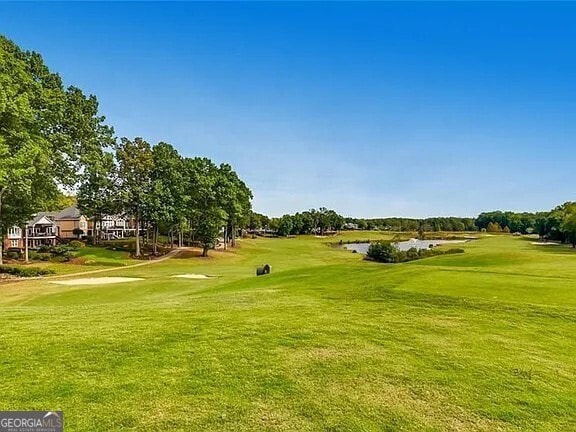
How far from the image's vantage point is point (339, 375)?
671 centimetres

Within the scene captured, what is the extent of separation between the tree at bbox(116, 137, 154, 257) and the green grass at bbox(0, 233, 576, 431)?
4436cm

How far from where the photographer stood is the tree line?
26531 mm

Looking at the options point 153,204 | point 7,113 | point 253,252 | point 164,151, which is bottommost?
point 253,252

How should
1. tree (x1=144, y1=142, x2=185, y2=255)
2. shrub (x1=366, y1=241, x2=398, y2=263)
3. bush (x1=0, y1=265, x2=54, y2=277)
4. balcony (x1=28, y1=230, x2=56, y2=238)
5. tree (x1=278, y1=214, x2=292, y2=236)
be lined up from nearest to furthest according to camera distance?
bush (x1=0, y1=265, x2=54, y2=277) → shrub (x1=366, y1=241, x2=398, y2=263) → tree (x1=144, y1=142, x2=185, y2=255) → balcony (x1=28, y1=230, x2=56, y2=238) → tree (x1=278, y1=214, x2=292, y2=236)

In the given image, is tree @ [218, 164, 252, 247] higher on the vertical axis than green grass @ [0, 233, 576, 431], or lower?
higher

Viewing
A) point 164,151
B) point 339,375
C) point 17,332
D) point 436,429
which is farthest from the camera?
point 164,151

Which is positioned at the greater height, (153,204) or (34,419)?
(153,204)

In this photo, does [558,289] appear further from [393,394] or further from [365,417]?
[365,417]

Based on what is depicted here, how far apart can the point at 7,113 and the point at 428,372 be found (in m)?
27.5

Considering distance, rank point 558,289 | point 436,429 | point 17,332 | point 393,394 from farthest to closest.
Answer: point 558,289 → point 17,332 → point 393,394 → point 436,429

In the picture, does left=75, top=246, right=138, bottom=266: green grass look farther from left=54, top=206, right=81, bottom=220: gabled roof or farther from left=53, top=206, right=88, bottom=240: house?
left=54, top=206, right=81, bottom=220: gabled roof

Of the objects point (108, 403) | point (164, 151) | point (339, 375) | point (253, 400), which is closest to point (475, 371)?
point (339, 375)

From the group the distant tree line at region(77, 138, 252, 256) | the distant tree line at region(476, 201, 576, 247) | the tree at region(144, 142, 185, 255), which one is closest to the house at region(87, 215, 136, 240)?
the distant tree line at region(77, 138, 252, 256)

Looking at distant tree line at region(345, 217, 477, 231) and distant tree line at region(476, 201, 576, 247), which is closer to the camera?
distant tree line at region(476, 201, 576, 247)
